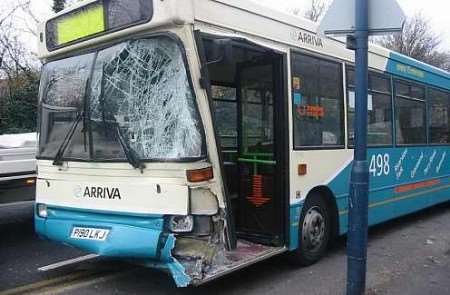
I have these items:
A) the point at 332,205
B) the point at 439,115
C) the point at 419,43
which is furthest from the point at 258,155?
the point at 419,43

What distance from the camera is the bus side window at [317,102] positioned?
6066 millimetres

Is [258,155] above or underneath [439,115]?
underneath

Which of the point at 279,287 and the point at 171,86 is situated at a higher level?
the point at 171,86

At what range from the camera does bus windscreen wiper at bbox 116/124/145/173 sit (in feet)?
15.8

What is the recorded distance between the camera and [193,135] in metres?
4.69

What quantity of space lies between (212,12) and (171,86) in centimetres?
80

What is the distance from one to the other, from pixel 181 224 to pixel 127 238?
51 cm

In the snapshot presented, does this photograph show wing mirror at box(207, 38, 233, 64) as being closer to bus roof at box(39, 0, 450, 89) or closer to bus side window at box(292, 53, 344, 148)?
bus roof at box(39, 0, 450, 89)

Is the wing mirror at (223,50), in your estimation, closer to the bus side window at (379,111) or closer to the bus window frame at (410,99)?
the bus side window at (379,111)

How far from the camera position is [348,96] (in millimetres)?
7012

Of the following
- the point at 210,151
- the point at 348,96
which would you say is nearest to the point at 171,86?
the point at 210,151

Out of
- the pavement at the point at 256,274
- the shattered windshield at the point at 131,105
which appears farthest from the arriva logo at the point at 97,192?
the pavement at the point at 256,274

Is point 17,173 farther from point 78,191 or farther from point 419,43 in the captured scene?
point 419,43

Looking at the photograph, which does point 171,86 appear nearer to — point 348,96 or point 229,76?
point 229,76
